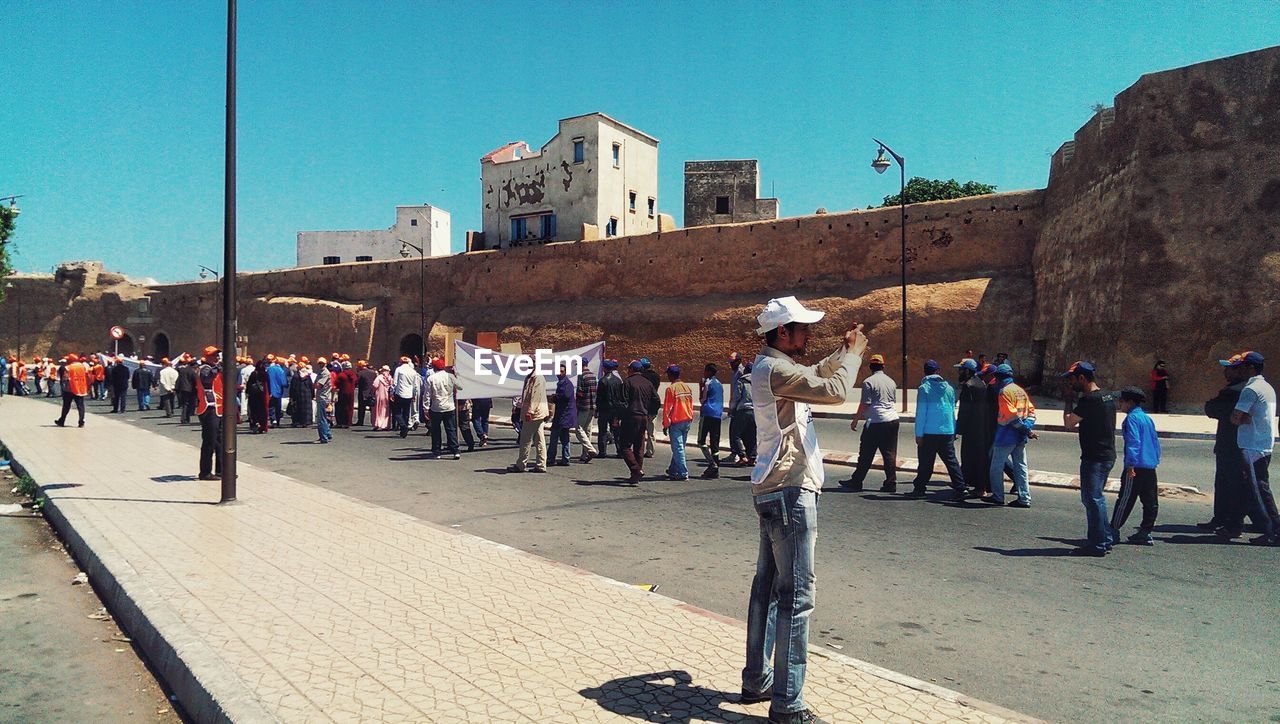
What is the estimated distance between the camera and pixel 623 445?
37.3ft

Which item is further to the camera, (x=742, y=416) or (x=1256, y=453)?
(x=742, y=416)

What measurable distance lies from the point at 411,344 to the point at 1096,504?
40.6 metres

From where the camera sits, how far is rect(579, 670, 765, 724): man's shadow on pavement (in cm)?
351

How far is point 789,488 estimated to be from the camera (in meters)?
3.53

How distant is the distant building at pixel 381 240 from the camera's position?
69125 millimetres

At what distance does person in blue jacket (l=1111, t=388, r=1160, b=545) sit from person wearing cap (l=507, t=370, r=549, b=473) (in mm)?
7666

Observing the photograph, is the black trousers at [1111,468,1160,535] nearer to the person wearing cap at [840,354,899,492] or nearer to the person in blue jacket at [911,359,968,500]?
the person in blue jacket at [911,359,968,500]

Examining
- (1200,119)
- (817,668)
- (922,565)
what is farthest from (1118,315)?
(817,668)

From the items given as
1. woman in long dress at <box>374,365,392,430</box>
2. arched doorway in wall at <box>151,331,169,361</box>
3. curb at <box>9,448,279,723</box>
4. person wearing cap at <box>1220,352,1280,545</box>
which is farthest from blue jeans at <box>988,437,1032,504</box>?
arched doorway in wall at <box>151,331,169,361</box>

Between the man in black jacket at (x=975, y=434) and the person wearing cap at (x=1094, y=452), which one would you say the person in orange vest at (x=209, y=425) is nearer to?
the man in black jacket at (x=975, y=434)

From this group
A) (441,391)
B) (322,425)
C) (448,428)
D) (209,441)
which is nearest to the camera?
(209,441)

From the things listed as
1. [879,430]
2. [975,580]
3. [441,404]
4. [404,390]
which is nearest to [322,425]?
[404,390]

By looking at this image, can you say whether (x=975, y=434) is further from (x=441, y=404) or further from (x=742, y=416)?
(x=441, y=404)

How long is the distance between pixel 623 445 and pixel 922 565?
5.45 meters
